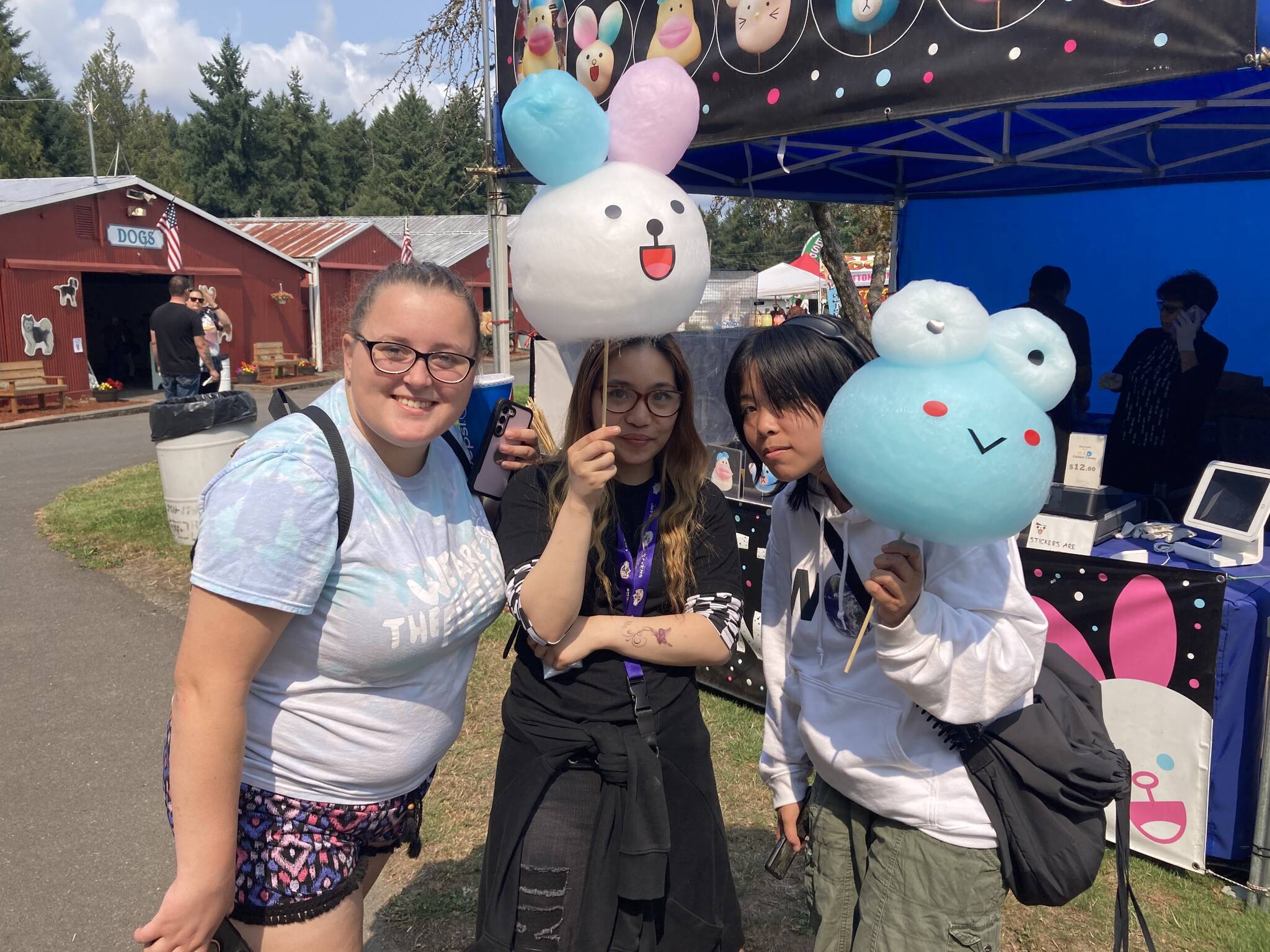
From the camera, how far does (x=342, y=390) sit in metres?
1.60

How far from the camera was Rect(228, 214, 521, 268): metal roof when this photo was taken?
26.2 m

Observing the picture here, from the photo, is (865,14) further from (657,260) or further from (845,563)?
(845,563)

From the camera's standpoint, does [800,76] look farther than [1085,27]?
Yes

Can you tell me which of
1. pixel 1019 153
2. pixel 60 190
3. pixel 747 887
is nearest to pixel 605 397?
pixel 747 887

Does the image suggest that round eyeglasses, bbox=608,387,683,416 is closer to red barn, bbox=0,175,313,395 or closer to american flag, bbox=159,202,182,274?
red barn, bbox=0,175,313,395

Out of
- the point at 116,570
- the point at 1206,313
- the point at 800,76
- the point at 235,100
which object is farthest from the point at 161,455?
the point at 235,100

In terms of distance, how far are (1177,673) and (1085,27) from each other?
2.23m

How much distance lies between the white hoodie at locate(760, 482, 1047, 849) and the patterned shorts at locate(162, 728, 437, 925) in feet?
2.97

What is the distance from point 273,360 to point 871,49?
778 inches

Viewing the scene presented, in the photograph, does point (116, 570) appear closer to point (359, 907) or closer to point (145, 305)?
point (359, 907)

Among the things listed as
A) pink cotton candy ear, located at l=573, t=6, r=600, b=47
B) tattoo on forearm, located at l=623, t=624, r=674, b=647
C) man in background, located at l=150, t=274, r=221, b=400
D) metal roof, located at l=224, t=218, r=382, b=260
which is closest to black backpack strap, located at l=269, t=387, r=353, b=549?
tattoo on forearm, located at l=623, t=624, r=674, b=647

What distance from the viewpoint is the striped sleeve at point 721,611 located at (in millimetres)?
1715

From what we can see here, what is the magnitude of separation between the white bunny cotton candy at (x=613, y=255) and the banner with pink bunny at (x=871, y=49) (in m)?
1.16

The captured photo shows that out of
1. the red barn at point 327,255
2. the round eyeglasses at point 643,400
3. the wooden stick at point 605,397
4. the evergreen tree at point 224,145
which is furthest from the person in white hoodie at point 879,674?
the evergreen tree at point 224,145
